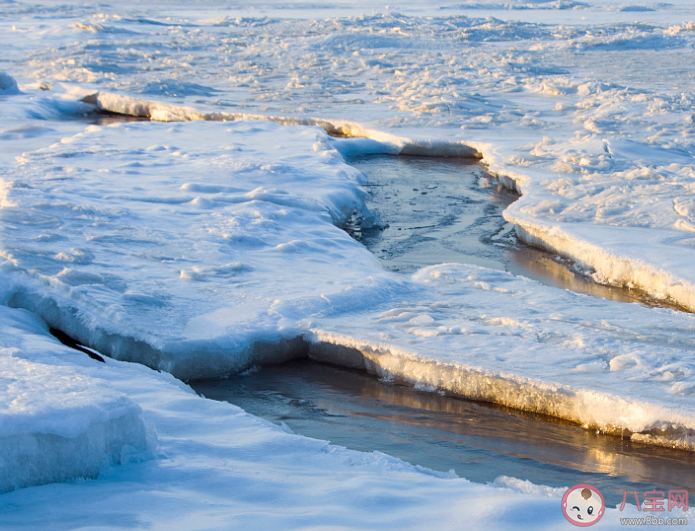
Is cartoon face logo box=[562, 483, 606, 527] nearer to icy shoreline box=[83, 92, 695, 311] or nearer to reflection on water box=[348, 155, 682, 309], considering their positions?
icy shoreline box=[83, 92, 695, 311]

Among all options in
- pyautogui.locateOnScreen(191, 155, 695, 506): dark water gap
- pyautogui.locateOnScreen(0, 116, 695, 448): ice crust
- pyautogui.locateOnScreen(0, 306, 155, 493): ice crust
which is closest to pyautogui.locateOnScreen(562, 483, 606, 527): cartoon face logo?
pyautogui.locateOnScreen(191, 155, 695, 506): dark water gap

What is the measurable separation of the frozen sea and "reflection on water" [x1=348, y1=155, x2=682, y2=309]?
16 cm

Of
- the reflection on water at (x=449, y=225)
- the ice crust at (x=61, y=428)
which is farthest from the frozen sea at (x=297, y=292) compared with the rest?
the reflection on water at (x=449, y=225)

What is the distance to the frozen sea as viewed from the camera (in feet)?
7.45

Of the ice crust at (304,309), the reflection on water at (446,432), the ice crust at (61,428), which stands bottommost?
the reflection on water at (446,432)

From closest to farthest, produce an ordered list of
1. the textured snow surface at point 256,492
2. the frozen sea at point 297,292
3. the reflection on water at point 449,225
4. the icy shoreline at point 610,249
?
the textured snow surface at point 256,492 → the frozen sea at point 297,292 → the icy shoreline at point 610,249 → the reflection on water at point 449,225

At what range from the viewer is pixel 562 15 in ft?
99.8

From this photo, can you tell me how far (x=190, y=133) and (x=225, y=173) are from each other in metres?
2.52

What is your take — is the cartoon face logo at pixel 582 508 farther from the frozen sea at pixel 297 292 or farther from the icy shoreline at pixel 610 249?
→ the icy shoreline at pixel 610 249

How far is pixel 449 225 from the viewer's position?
21.6ft

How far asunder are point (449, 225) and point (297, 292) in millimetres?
2503

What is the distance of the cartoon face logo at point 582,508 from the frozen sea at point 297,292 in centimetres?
4

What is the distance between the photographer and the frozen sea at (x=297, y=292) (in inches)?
89.4

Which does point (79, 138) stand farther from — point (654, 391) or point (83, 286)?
point (654, 391)
